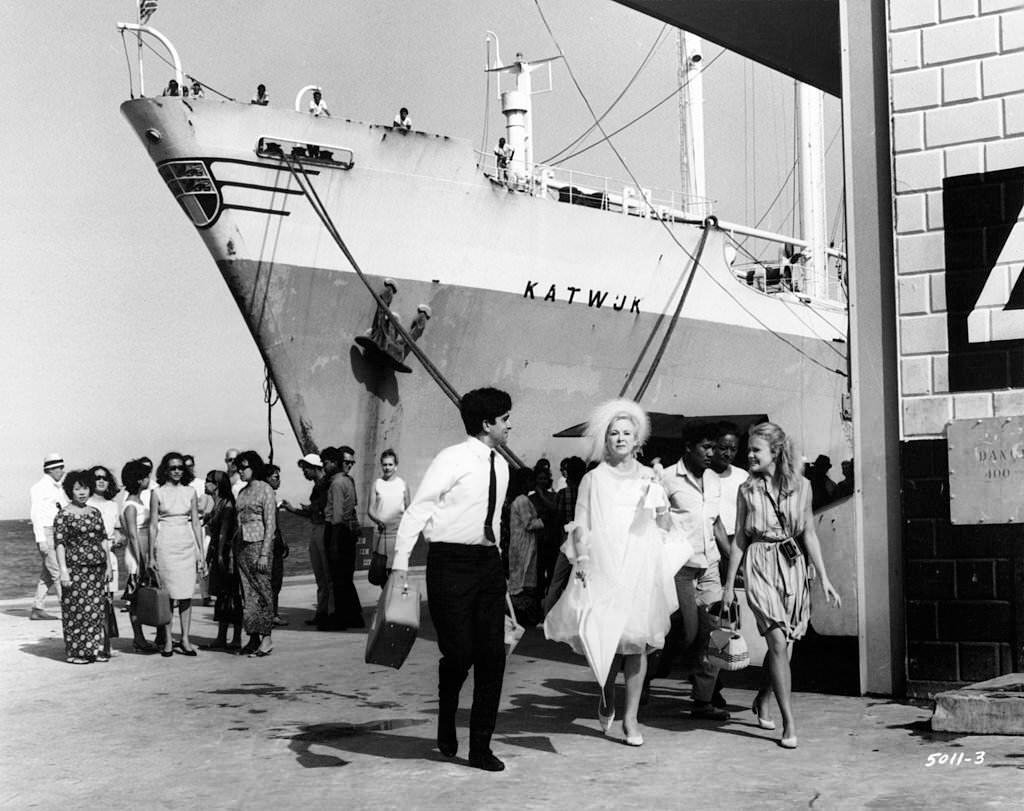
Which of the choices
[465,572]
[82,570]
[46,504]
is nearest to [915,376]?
[465,572]

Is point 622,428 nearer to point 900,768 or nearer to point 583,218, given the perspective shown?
point 900,768

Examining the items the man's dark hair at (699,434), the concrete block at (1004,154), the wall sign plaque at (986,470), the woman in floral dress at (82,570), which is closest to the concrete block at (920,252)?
the concrete block at (1004,154)

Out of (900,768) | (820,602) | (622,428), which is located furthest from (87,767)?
(820,602)

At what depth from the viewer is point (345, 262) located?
21609mm

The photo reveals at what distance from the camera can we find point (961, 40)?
7.48 m

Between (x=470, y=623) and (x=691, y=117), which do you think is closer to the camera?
(x=470, y=623)

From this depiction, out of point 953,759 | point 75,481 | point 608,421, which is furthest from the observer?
point 75,481

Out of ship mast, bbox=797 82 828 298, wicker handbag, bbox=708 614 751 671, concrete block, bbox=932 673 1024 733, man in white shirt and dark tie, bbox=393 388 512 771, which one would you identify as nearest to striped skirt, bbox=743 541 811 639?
wicker handbag, bbox=708 614 751 671

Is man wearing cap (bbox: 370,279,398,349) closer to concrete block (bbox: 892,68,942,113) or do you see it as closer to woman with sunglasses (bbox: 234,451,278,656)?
woman with sunglasses (bbox: 234,451,278,656)

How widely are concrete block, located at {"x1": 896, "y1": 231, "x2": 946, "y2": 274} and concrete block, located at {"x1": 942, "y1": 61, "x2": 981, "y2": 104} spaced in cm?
79

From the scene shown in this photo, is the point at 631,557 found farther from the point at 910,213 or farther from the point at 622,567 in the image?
the point at 910,213

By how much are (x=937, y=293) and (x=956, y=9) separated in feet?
5.40

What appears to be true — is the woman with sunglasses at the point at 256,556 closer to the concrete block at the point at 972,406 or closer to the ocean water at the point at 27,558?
the concrete block at the point at 972,406

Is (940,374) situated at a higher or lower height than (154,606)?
higher
